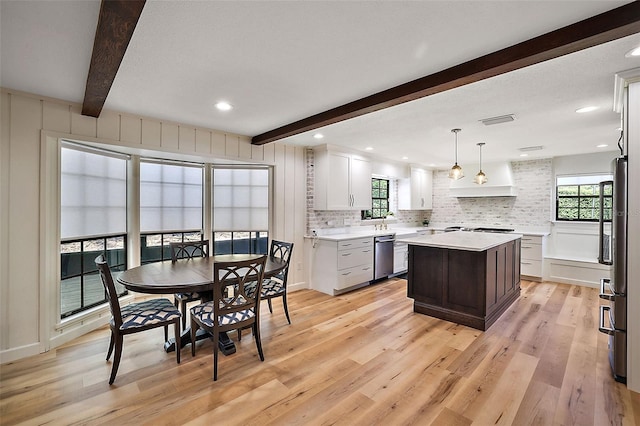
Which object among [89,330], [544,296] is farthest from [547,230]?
[89,330]

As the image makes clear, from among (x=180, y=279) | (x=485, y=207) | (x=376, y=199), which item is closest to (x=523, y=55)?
(x=180, y=279)

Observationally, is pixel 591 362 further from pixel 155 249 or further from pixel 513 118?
pixel 155 249

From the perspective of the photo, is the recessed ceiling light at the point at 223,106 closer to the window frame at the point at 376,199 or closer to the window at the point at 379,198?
the window frame at the point at 376,199

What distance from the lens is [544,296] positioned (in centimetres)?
464

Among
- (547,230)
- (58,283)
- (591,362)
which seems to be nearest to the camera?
(591,362)

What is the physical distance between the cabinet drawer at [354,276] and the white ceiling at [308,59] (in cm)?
239

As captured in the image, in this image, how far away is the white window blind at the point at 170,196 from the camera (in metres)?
4.04

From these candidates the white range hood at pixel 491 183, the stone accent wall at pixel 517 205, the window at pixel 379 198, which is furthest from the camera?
the window at pixel 379 198

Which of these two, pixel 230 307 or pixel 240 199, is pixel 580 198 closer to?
pixel 240 199

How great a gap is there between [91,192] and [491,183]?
707 cm

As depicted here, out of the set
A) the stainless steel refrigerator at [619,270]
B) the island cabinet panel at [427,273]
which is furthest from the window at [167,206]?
the stainless steel refrigerator at [619,270]

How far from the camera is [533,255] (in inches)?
222

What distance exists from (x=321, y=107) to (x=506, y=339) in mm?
3203

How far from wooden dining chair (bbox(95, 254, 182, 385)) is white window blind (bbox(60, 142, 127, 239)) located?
1152mm
